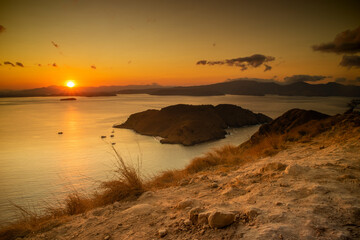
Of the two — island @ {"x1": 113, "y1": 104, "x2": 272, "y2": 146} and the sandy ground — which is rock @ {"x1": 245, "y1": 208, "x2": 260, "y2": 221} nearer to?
the sandy ground

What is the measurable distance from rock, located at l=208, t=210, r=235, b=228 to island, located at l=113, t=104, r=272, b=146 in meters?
35.5

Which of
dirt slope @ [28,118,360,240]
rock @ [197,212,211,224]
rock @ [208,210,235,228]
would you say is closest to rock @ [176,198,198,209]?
dirt slope @ [28,118,360,240]

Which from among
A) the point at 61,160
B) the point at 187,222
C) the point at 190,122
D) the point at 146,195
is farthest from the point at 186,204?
the point at 190,122

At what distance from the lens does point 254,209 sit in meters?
2.35

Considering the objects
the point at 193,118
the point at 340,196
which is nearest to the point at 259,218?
the point at 340,196

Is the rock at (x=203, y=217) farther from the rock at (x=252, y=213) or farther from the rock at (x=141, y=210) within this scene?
the rock at (x=141, y=210)

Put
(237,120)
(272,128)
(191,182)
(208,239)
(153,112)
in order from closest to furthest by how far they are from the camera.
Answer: (208,239) < (191,182) < (272,128) < (153,112) < (237,120)

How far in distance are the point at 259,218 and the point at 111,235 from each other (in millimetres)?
1807

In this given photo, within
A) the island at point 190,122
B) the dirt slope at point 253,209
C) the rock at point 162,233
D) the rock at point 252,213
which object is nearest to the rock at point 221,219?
the dirt slope at point 253,209

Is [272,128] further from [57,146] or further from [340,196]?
[57,146]

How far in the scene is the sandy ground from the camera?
202 centimetres

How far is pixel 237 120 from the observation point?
5494 cm

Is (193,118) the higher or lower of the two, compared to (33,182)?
higher

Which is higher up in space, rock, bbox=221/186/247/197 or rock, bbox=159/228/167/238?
rock, bbox=159/228/167/238
